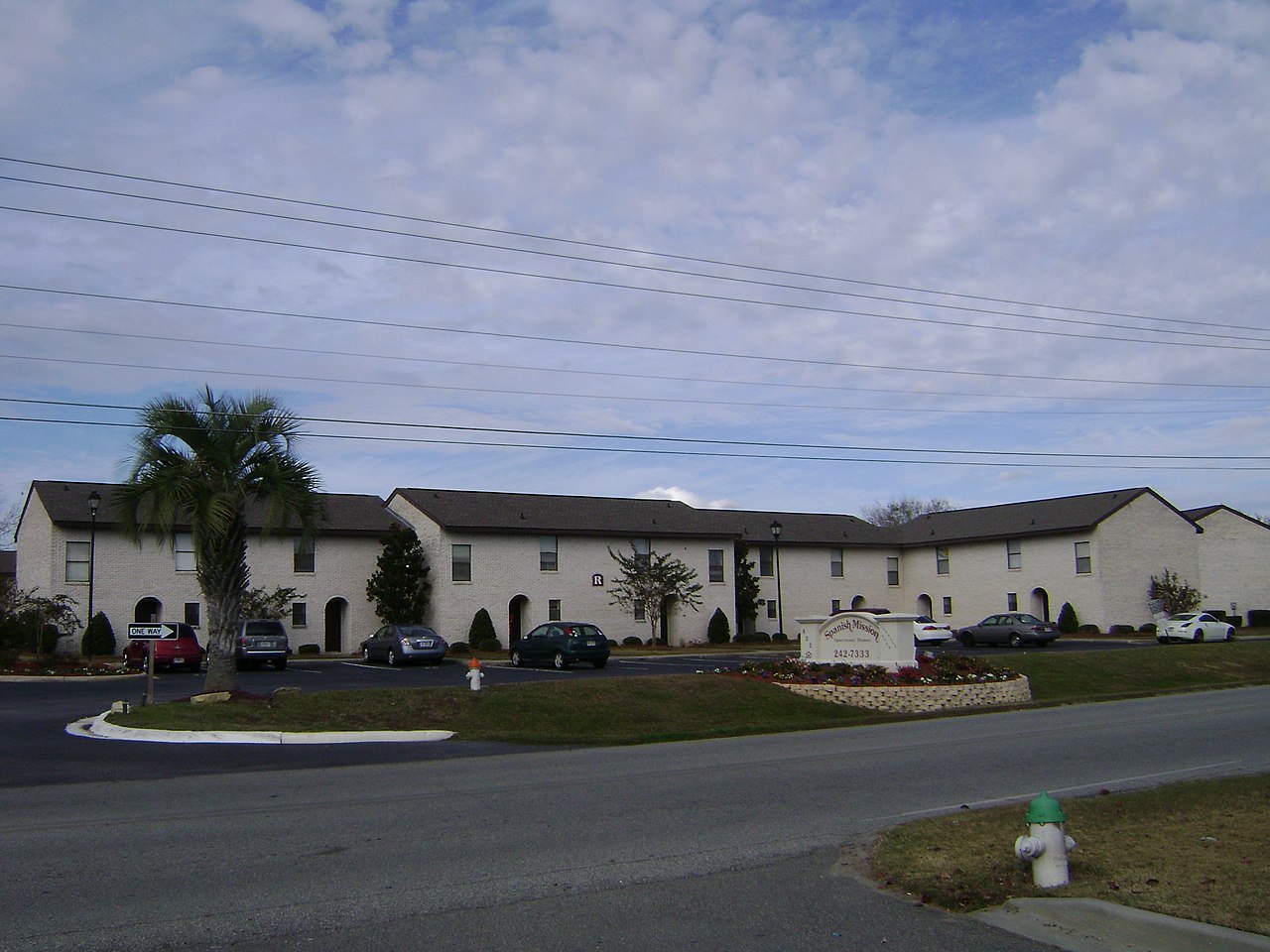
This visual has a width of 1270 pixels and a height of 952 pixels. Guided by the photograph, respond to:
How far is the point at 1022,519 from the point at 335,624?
34529 mm

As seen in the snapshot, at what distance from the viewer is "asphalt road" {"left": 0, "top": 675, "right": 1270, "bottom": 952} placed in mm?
6691

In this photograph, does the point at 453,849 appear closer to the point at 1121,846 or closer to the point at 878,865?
the point at 878,865

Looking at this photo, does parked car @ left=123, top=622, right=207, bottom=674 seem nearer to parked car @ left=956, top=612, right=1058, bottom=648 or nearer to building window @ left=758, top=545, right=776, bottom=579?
building window @ left=758, top=545, right=776, bottom=579

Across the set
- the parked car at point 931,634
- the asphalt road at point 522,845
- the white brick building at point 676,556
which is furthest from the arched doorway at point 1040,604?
the asphalt road at point 522,845

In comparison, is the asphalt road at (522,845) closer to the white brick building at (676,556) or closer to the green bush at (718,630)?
the white brick building at (676,556)

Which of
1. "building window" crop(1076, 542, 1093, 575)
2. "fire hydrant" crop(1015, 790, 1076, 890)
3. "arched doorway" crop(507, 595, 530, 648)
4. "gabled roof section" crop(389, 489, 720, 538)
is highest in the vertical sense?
"gabled roof section" crop(389, 489, 720, 538)

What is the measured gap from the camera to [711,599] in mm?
52656

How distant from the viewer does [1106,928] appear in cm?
650

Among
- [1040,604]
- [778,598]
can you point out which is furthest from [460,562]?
[1040,604]

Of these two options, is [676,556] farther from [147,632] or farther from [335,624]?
[147,632]

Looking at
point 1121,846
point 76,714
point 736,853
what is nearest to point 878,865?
point 736,853

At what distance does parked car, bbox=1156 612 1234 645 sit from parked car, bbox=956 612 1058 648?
15.1ft

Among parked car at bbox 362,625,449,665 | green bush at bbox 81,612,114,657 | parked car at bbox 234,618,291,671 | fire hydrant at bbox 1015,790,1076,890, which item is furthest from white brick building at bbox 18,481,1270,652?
fire hydrant at bbox 1015,790,1076,890

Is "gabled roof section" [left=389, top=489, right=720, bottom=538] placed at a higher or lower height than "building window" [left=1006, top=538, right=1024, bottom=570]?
higher
